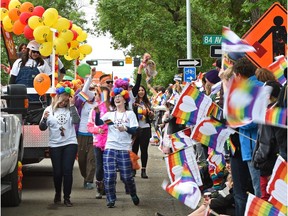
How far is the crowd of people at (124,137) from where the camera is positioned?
326 inches

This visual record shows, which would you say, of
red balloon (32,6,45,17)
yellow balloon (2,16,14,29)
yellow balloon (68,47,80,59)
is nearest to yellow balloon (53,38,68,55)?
red balloon (32,6,45,17)

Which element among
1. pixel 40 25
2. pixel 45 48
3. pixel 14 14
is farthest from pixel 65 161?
pixel 14 14

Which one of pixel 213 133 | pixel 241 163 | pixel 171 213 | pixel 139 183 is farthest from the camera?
pixel 139 183

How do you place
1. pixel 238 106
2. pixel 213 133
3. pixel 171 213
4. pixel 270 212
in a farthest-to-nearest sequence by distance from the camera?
pixel 171 213
pixel 213 133
pixel 270 212
pixel 238 106

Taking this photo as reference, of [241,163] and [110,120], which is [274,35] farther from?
[110,120]

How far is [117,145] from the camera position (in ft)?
40.2

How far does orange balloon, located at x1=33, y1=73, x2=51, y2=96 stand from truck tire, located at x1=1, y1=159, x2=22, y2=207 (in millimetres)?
2178

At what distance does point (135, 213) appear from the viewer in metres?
11.6

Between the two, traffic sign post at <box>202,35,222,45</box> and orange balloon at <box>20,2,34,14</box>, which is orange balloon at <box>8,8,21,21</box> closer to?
orange balloon at <box>20,2,34,14</box>

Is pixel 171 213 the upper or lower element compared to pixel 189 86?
lower

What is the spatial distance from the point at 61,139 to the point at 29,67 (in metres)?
2.20

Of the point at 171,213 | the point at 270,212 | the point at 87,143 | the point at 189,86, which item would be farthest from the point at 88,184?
the point at 270,212

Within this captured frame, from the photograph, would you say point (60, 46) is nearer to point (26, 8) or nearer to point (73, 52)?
point (26, 8)

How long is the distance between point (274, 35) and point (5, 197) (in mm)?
4378
